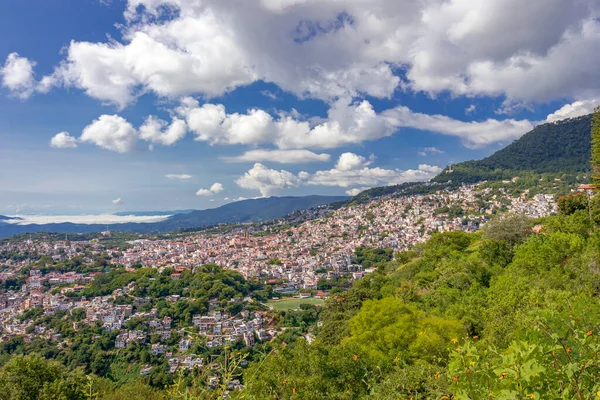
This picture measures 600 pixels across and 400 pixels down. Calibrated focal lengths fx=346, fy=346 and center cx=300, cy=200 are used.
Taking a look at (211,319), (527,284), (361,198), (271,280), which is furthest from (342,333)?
(361,198)

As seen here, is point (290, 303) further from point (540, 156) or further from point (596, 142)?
point (540, 156)

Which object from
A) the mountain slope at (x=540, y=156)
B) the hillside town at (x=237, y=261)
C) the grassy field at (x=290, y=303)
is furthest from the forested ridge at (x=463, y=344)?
the mountain slope at (x=540, y=156)

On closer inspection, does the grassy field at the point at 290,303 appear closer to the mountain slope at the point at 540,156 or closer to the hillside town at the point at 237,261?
the hillside town at the point at 237,261

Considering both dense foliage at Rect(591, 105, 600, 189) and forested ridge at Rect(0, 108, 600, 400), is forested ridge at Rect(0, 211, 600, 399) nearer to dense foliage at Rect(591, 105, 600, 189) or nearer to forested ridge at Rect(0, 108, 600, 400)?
forested ridge at Rect(0, 108, 600, 400)

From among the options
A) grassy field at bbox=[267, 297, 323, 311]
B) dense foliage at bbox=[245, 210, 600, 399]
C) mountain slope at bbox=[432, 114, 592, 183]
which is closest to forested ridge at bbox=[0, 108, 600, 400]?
dense foliage at bbox=[245, 210, 600, 399]

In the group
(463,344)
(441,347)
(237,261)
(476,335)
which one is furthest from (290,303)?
(463,344)
